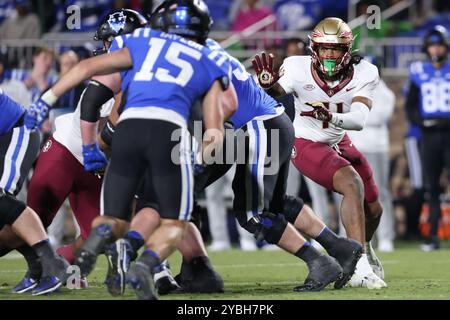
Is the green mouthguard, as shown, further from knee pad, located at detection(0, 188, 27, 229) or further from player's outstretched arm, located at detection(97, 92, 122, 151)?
knee pad, located at detection(0, 188, 27, 229)

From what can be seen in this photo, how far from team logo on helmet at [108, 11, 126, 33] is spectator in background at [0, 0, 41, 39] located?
21.9ft

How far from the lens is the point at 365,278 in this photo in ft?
22.4

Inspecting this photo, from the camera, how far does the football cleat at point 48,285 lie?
6156mm

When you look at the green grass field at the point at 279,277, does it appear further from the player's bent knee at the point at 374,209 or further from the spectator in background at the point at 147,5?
the spectator in background at the point at 147,5

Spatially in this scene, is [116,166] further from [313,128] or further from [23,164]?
[313,128]

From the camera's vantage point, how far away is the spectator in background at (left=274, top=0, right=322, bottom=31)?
14159 millimetres

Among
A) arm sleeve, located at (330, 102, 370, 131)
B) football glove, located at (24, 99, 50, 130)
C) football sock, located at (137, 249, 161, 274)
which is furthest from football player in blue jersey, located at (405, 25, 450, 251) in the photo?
football glove, located at (24, 99, 50, 130)

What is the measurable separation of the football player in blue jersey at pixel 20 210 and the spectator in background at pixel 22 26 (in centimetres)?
708

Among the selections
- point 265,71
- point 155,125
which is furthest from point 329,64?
point 155,125

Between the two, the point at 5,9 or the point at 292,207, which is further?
the point at 5,9

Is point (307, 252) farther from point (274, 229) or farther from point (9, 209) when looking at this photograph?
point (9, 209)

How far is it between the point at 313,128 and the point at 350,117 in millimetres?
509

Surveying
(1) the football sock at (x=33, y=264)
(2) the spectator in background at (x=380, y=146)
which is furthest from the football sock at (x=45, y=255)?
(2) the spectator in background at (x=380, y=146)

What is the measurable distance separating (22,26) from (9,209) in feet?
25.3
